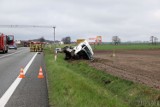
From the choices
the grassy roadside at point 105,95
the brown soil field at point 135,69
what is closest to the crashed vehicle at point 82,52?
the brown soil field at point 135,69

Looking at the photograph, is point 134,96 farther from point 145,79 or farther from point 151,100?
point 145,79

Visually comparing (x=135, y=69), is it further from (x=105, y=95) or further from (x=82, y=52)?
(x=82, y=52)

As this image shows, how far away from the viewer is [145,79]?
17703 mm

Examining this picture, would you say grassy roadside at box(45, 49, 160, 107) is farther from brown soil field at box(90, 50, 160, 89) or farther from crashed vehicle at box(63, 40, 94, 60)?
crashed vehicle at box(63, 40, 94, 60)

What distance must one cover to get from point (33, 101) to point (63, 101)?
36.1 inches

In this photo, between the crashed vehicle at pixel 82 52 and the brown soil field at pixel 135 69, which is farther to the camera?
the crashed vehicle at pixel 82 52

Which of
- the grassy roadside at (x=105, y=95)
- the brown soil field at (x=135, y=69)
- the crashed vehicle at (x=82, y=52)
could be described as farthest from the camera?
the crashed vehicle at (x=82, y=52)

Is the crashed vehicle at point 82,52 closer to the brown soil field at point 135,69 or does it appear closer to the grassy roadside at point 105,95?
the brown soil field at point 135,69

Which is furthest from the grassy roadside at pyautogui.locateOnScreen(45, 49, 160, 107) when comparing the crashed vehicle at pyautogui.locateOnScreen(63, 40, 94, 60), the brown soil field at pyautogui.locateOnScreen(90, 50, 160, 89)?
the crashed vehicle at pyautogui.locateOnScreen(63, 40, 94, 60)

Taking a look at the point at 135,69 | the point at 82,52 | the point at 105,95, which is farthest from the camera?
the point at 82,52

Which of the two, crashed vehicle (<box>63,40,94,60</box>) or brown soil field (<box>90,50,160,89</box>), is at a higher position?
crashed vehicle (<box>63,40,94,60</box>)

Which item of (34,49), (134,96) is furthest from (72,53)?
(34,49)

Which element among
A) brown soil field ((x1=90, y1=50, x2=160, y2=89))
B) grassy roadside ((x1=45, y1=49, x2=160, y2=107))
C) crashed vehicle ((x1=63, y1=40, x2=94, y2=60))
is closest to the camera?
grassy roadside ((x1=45, y1=49, x2=160, y2=107))

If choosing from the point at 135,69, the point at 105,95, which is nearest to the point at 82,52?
the point at 135,69
